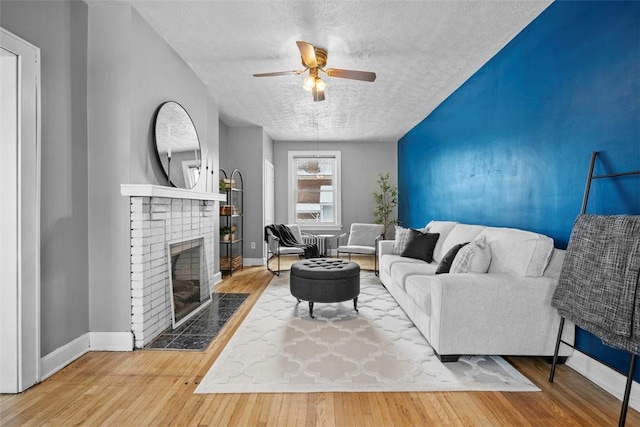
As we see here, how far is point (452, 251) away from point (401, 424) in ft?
5.79

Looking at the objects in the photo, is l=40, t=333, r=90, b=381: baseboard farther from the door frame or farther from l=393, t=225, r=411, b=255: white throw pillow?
the door frame

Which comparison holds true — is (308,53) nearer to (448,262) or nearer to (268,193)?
(448,262)

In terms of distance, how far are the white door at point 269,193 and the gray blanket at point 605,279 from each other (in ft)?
17.4

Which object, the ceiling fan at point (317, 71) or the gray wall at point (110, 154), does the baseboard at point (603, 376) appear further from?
the gray wall at point (110, 154)

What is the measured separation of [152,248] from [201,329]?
0.88 m

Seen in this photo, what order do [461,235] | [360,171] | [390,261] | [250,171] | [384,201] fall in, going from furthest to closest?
[360,171] → [384,201] → [250,171] → [390,261] → [461,235]

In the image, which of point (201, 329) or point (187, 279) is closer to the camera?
point (201, 329)

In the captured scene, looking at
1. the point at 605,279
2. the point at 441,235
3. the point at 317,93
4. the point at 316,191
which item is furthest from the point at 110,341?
the point at 316,191

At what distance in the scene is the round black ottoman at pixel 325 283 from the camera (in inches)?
133

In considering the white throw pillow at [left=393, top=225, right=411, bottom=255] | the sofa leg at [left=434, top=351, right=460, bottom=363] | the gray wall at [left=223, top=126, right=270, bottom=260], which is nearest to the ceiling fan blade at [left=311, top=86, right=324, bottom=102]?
the white throw pillow at [left=393, top=225, right=411, bottom=255]

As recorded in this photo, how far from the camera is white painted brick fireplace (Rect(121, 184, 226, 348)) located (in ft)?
8.80

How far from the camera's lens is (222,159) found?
6402mm

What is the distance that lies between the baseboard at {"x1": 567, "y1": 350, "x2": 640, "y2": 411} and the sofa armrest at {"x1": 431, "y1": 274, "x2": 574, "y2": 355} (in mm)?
144

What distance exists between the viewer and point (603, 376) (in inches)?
83.4
